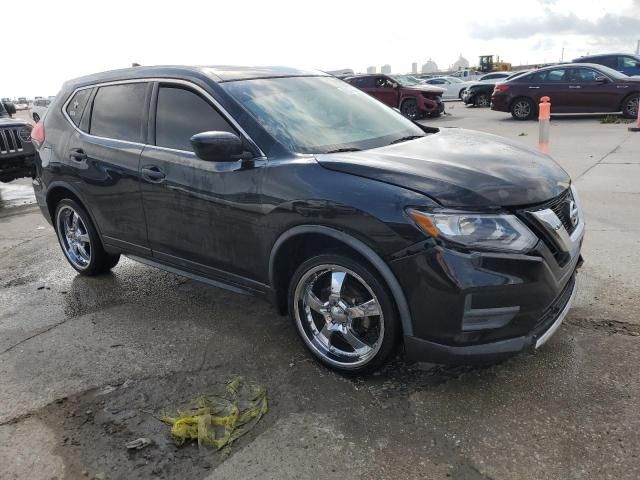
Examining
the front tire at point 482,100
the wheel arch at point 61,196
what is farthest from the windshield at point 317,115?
the front tire at point 482,100

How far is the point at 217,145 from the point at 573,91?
49.2 feet

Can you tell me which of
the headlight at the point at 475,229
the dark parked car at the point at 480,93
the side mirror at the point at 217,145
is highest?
the side mirror at the point at 217,145

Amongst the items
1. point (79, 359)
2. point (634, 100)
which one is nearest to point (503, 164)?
point (79, 359)

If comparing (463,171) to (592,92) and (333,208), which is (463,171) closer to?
(333,208)

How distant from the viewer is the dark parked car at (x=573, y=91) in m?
14.9

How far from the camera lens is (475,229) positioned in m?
2.61

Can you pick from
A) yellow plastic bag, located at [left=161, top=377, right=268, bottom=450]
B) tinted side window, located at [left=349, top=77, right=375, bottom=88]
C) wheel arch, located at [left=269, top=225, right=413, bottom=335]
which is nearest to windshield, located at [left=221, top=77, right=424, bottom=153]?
wheel arch, located at [left=269, top=225, right=413, bottom=335]

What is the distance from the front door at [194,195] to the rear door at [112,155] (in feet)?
0.53

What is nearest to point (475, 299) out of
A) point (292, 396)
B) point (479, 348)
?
point (479, 348)

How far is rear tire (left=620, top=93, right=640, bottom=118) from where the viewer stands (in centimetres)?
1467

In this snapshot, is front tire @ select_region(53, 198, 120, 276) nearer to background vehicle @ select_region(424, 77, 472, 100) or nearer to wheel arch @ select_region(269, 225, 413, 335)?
wheel arch @ select_region(269, 225, 413, 335)

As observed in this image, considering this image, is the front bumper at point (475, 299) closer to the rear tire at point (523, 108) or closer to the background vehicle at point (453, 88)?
the rear tire at point (523, 108)

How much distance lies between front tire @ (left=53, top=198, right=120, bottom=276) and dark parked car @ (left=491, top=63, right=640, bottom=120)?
14372 mm

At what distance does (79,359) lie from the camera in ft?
11.8
